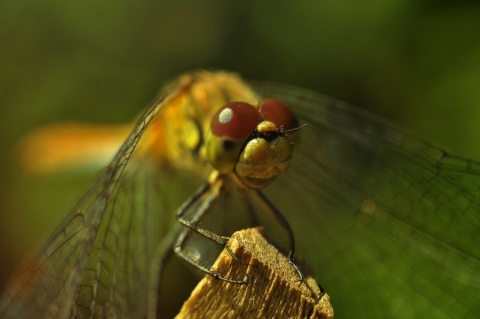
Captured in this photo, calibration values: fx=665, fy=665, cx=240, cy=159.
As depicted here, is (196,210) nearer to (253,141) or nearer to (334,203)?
(253,141)

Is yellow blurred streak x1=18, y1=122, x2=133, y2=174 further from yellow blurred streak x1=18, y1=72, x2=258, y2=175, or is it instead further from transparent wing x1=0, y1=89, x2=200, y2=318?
transparent wing x1=0, y1=89, x2=200, y2=318

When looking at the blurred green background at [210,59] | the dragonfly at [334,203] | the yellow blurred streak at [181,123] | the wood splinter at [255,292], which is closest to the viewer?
the wood splinter at [255,292]

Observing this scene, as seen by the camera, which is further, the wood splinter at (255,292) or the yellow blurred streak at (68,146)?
the yellow blurred streak at (68,146)

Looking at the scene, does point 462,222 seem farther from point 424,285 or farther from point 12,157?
point 12,157

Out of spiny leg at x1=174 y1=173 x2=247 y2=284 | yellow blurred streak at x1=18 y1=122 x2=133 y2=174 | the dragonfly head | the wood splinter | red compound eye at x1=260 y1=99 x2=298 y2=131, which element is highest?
red compound eye at x1=260 y1=99 x2=298 y2=131

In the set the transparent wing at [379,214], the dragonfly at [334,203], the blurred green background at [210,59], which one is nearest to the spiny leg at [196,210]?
the dragonfly at [334,203]

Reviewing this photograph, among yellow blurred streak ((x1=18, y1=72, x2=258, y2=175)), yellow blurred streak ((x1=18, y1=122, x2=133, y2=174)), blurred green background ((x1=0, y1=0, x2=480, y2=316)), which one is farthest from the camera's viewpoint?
yellow blurred streak ((x1=18, y1=122, x2=133, y2=174))

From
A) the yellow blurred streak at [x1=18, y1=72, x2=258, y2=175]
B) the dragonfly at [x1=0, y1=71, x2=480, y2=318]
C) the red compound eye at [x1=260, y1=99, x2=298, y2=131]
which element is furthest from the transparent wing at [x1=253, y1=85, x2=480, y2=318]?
the red compound eye at [x1=260, y1=99, x2=298, y2=131]

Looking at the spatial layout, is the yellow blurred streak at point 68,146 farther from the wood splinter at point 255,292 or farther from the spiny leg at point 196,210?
the wood splinter at point 255,292
